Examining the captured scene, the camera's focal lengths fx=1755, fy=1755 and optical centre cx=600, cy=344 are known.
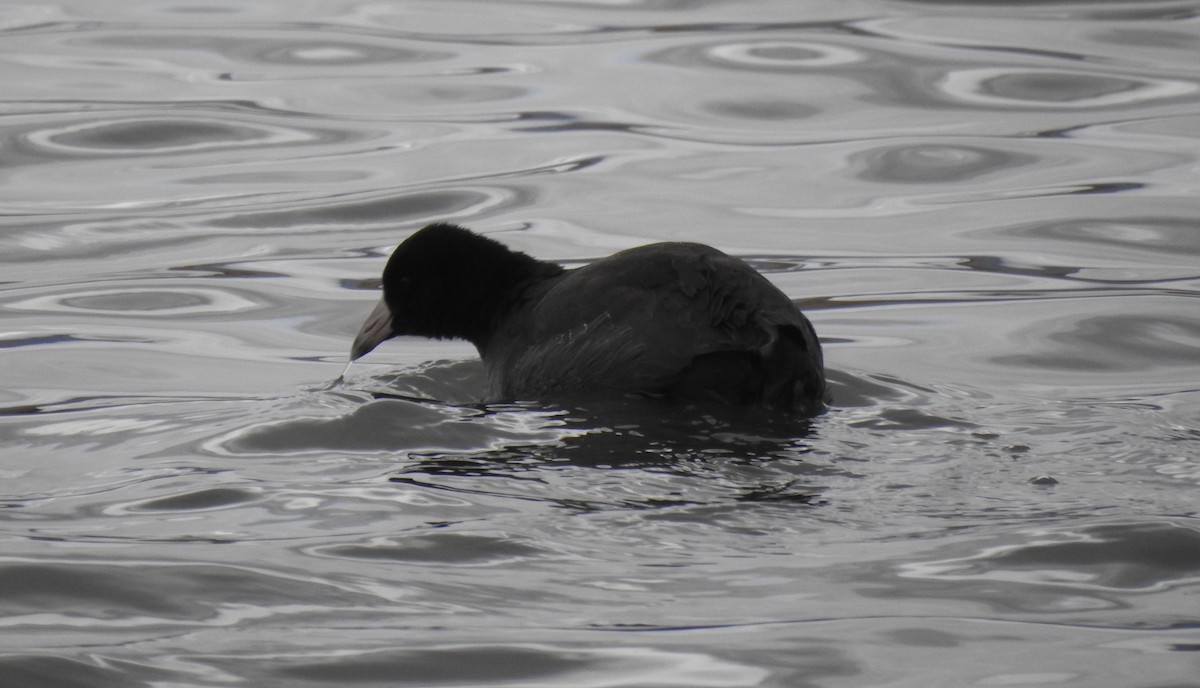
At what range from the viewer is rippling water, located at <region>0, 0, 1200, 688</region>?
4.52 m

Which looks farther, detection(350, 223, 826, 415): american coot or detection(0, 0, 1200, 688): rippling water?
detection(350, 223, 826, 415): american coot

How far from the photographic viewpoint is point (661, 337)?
6602 millimetres

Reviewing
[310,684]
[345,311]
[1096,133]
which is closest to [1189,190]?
[1096,133]

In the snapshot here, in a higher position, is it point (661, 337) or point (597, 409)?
point (661, 337)

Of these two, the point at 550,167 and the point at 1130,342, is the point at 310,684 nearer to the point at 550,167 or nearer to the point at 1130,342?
the point at 1130,342

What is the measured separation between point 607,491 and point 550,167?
7.59 meters

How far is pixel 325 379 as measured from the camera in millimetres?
8094

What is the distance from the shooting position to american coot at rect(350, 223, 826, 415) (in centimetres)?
654

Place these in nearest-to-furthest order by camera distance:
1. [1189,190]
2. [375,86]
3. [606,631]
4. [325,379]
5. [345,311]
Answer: [606,631]
[325,379]
[345,311]
[1189,190]
[375,86]

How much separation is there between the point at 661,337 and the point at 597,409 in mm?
366

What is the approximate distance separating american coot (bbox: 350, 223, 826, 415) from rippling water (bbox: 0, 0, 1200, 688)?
0.17 m

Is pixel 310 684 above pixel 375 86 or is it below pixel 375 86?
below

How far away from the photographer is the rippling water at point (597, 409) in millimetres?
4520

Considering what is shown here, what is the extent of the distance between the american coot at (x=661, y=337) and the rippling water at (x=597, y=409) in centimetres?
17
